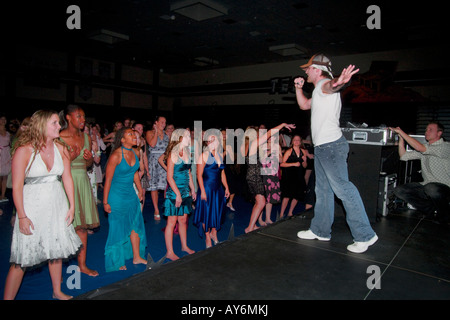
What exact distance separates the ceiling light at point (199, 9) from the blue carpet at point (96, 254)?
4.11 metres

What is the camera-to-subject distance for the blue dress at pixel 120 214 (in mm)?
2775

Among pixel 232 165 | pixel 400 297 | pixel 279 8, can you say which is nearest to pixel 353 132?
pixel 400 297

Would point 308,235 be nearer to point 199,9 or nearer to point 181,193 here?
point 181,193

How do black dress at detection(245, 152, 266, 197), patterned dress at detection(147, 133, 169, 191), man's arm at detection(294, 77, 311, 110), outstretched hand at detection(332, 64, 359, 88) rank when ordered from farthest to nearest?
1. patterned dress at detection(147, 133, 169, 191)
2. black dress at detection(245, 152, 266, 197)
3. man's arm at detection(294, 77, 311, 110)
4. outstretched hand at detection(332, 64, 359, 88)

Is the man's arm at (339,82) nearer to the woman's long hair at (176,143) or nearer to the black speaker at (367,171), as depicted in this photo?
the black speaker at (367,171)

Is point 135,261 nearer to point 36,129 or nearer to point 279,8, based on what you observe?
point 36,129

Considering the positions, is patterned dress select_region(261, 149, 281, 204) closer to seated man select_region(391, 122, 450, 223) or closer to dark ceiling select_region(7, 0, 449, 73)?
seated man select_region(391, 122, 450, 223)

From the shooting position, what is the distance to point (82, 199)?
2.66 meters

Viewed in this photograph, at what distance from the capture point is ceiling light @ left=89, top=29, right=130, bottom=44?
26.9 ft

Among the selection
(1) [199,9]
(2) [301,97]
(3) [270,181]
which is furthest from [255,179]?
(1) [199,9]

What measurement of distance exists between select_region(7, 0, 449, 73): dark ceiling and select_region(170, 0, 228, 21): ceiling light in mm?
140

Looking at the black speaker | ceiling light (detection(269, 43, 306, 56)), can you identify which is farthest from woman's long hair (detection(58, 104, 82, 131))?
ceiling light (detection(269, 43, 306, 56))

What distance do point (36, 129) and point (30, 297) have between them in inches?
53.0

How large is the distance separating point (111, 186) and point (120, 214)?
27cm
